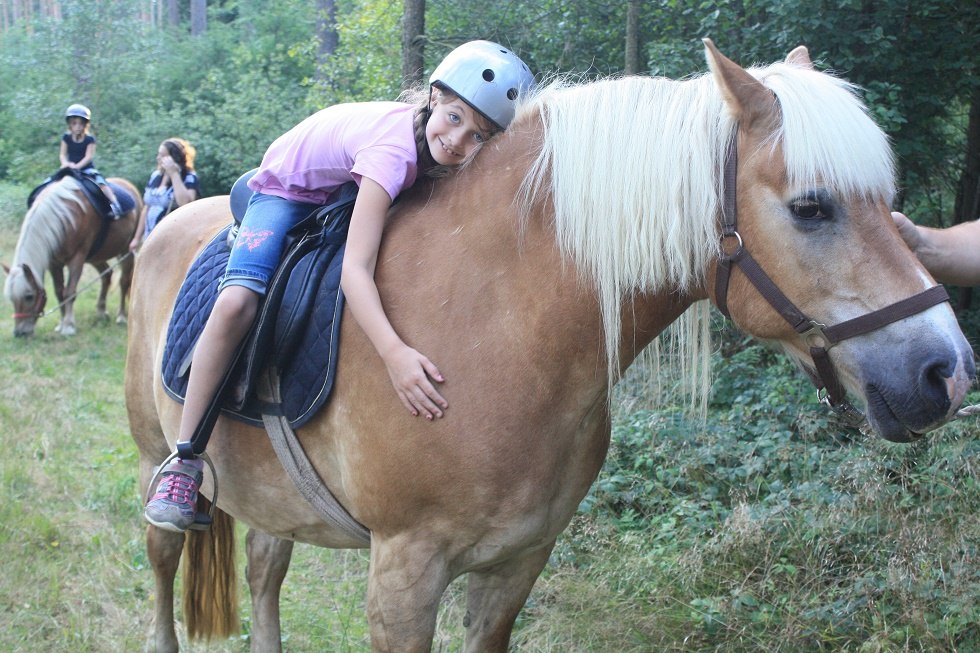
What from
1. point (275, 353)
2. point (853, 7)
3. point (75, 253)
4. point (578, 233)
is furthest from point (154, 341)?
point (75, 253)

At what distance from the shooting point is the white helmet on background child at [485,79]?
2.24m

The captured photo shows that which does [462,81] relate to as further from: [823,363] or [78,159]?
[78,159]

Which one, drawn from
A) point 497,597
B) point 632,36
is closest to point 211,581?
point 497,597

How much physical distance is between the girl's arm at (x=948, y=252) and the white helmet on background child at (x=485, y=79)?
1179mm

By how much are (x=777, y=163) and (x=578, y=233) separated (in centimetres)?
48

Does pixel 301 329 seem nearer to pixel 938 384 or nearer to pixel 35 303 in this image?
pixel 938 384

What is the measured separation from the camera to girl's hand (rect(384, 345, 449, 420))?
82.2 inches

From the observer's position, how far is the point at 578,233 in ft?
6.70

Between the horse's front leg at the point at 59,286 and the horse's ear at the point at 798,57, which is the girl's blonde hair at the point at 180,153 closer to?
the horse's front leg at the point at 59,286

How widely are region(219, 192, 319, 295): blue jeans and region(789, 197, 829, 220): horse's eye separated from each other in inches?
57.7

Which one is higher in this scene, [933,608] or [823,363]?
[823,363]

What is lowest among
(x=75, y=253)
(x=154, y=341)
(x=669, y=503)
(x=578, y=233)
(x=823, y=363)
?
(x=75, y=253)

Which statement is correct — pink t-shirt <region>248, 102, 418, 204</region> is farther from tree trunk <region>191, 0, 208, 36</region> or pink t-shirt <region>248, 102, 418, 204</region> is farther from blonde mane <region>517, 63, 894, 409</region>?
tree trunk <region>191, 0, 208, 36</region>

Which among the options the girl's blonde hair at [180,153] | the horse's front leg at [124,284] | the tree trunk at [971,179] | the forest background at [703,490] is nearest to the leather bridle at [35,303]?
the forest background at [703,490]
